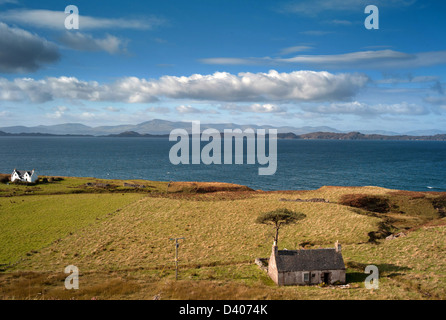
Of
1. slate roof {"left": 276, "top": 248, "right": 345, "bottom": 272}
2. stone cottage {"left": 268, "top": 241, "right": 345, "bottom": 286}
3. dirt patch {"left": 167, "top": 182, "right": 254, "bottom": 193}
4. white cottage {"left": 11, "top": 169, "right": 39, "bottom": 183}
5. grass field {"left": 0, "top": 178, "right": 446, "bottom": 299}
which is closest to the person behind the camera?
grass field {"left": 0, "top": 178, "right": 446, "bottom": 299}

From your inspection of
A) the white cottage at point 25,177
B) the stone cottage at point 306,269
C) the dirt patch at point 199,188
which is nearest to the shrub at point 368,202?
the dirt patch at point 199,188

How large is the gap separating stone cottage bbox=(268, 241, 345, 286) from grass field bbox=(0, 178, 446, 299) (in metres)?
1.23

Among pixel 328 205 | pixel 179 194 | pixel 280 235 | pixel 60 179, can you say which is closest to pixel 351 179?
pixel 328 205

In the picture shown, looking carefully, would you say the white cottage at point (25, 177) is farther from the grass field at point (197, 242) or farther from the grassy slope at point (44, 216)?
the grassy slope at point (44, 216)

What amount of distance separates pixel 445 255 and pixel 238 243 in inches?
969

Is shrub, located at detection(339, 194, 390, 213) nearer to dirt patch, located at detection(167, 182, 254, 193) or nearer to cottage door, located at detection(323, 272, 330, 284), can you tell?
→ dirt patch, located at detection(167, 182, 254, 193)

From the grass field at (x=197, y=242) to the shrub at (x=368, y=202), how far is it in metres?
1.27

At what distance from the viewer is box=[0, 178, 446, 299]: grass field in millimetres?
26312

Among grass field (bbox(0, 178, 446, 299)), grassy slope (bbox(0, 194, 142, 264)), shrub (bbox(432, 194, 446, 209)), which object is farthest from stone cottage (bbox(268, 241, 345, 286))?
shrub (bbox(432, 194, 446, 209))

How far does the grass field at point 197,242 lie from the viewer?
2631 centimetres

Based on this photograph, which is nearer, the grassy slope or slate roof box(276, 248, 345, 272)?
slate roof box(276, 248, 345, 272)

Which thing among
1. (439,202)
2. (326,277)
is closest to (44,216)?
(326,277)

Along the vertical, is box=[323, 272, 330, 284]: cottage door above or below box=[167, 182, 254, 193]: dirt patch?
below

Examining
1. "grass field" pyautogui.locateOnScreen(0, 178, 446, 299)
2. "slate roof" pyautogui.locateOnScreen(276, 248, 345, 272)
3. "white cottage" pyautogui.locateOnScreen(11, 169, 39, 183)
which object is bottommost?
"grass field" pyautogui.locateOnScreen(0, 178, 446, 299)
